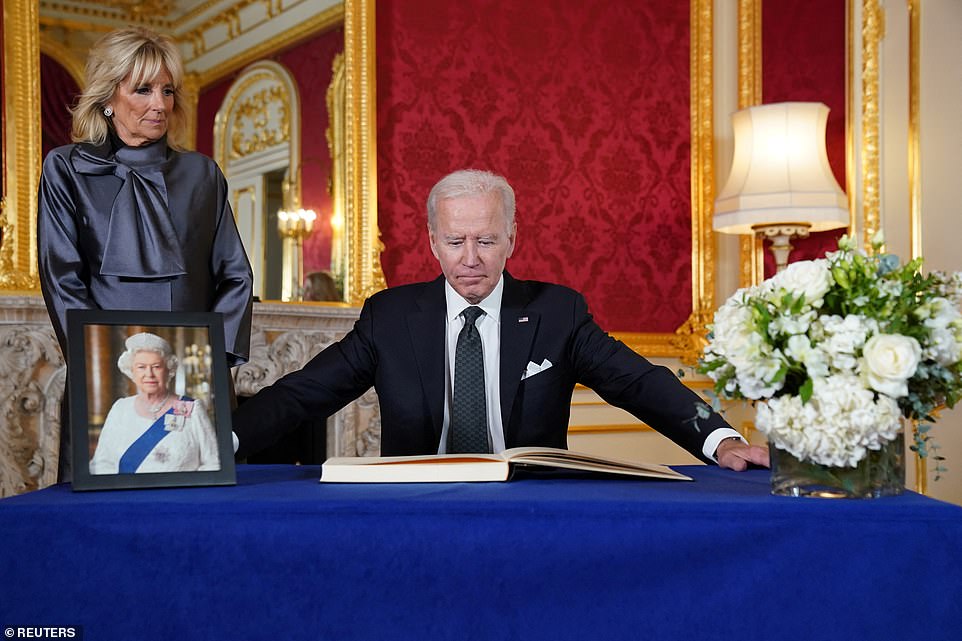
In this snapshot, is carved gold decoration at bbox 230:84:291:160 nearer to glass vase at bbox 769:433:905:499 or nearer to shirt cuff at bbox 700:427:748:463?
shirt cuff at bbox 700:427:748:463

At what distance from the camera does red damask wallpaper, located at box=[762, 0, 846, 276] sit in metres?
4.94

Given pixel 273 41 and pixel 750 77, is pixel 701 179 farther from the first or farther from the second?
pixel 273 41

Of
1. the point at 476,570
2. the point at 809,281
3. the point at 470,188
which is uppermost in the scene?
the point at 470,188

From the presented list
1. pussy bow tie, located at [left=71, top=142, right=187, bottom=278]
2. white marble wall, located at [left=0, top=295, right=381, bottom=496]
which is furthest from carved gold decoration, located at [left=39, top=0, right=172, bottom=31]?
pussy bow tie, located at [left=71, top=142, right=187, bottom=278]

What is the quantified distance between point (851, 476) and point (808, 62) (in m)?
3.96

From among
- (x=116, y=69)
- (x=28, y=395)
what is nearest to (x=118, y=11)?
(x=28, y=395)

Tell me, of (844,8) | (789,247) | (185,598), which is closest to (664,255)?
(789,247)

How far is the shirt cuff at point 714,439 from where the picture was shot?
74.5 inches

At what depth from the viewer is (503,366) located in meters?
2.34

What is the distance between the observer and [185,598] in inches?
52.1

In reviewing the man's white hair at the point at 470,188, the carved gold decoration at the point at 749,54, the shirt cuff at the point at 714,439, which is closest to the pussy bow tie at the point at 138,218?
the man's white hair at the point at 470,188

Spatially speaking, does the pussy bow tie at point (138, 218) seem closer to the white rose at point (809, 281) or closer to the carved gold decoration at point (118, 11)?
the white rose at point (809, 281)

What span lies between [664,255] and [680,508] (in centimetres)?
355

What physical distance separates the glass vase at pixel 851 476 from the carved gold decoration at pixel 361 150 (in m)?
2.72
